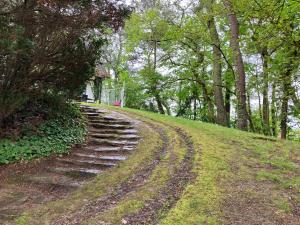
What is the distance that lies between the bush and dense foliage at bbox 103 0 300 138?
480 centimetres

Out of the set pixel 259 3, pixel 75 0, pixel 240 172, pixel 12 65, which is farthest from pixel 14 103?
pixel 259 3

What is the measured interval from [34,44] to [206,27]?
1149 centimetres

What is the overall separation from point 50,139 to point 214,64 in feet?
34.7

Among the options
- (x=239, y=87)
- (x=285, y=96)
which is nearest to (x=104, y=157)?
(x=239, y=87)

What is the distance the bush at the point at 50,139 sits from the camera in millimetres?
6395

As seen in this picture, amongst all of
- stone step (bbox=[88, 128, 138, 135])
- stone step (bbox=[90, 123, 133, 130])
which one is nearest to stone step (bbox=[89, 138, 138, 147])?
stone step (bbox=[88, 128, 138, 135])

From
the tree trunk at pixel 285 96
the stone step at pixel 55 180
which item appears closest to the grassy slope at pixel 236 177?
the stone step at pixel 55 180

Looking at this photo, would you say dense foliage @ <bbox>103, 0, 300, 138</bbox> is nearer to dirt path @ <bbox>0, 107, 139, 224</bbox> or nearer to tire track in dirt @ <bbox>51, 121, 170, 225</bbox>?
dirt path @ <bbox>0, 107, 139, 224</bbox>

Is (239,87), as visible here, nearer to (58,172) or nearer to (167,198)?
(58,172)

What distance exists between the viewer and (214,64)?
628 inches

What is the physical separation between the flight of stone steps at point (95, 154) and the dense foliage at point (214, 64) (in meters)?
4.19

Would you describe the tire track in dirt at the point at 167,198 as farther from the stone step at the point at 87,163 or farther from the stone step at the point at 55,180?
the stone step at the point at 55,180

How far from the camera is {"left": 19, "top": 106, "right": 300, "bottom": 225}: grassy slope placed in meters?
4.24

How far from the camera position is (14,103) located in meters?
6.38
